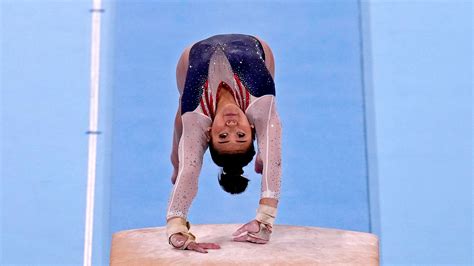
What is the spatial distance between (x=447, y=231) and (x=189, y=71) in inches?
56.7

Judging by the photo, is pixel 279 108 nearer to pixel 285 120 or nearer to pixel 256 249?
pixel 285 120

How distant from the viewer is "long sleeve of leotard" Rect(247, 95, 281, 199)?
254cm

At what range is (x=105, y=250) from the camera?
11.3 feet

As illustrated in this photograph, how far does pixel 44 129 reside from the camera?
3.93m

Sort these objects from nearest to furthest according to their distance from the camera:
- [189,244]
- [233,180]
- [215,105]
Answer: [189,244] → [215,105] → [233,180]

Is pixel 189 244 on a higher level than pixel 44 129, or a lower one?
lower

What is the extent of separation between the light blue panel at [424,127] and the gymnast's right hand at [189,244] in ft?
3.83

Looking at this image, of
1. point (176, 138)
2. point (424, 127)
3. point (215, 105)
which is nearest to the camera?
point (215, 105)

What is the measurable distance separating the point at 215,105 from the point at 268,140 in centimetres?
19

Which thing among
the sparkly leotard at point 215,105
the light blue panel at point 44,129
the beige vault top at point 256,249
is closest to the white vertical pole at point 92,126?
the light blue panel at point 44,129

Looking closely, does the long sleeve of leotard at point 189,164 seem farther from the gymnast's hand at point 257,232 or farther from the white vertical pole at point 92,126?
the white vertical pole at point 92,126

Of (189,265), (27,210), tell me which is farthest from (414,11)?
(189,265)

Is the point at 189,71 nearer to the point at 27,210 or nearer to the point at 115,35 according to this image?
the point at 27,210

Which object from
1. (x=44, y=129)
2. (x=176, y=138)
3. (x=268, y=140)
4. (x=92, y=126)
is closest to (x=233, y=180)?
(x=268, y=140)
